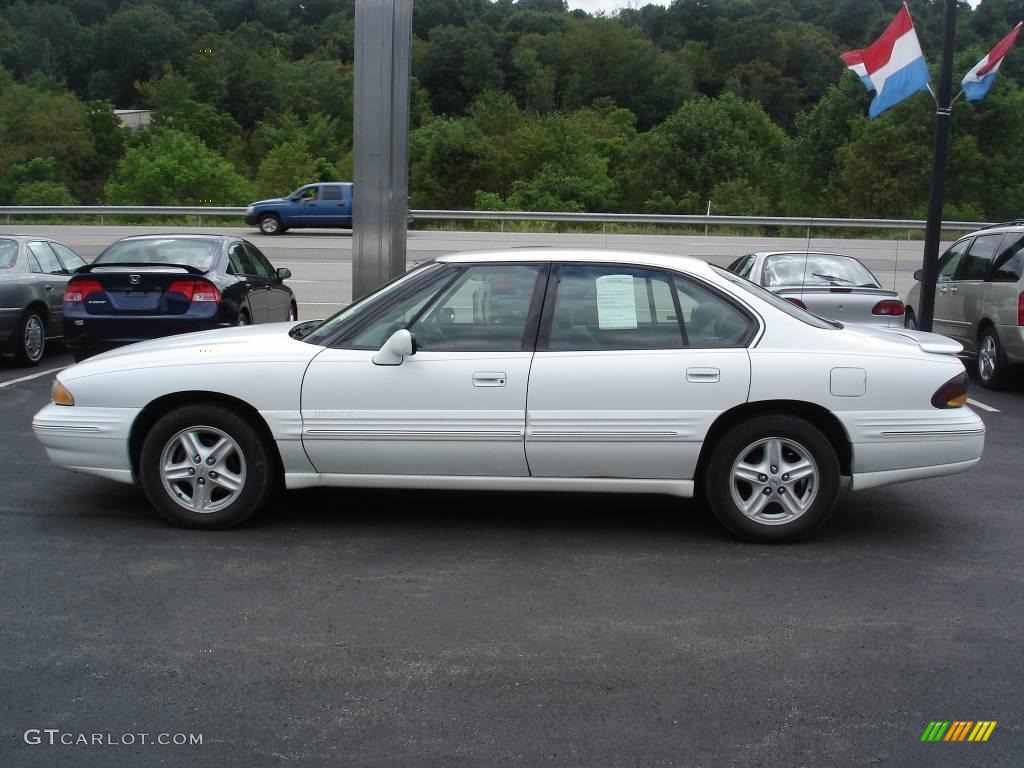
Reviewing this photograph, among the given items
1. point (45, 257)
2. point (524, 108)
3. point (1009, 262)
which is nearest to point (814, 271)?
point (1009, 262)

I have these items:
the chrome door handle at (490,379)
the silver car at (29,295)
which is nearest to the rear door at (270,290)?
the silver car at (29,295)

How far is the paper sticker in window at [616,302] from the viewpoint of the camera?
5.74m

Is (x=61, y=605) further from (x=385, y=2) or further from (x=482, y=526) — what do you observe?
(x=385, y=2)

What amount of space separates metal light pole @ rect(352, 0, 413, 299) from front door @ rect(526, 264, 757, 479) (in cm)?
499

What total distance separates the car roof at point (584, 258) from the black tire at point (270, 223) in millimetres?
28036

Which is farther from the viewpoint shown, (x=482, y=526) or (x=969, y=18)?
(x=969, y=18)

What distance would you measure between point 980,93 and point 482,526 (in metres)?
10.4

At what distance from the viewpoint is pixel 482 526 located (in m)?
6.02

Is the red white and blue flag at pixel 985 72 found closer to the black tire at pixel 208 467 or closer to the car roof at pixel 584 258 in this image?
the car roof at pixel 584 258

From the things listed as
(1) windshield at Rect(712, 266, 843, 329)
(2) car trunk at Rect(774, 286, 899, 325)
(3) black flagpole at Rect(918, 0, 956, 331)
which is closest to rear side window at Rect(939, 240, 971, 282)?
(3) black flagpole at Rect(918, 0, 956, 331)

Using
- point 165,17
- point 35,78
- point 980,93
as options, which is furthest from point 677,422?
point 165,17

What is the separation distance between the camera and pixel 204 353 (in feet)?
19.2

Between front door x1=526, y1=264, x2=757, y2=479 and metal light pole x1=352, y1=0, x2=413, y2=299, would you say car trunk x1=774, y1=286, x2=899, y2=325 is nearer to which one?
metal light pole x1=352, y1=0, x2=413, y2=299

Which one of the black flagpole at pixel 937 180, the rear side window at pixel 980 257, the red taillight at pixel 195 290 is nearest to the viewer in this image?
the red taillight at pixel 195 290
